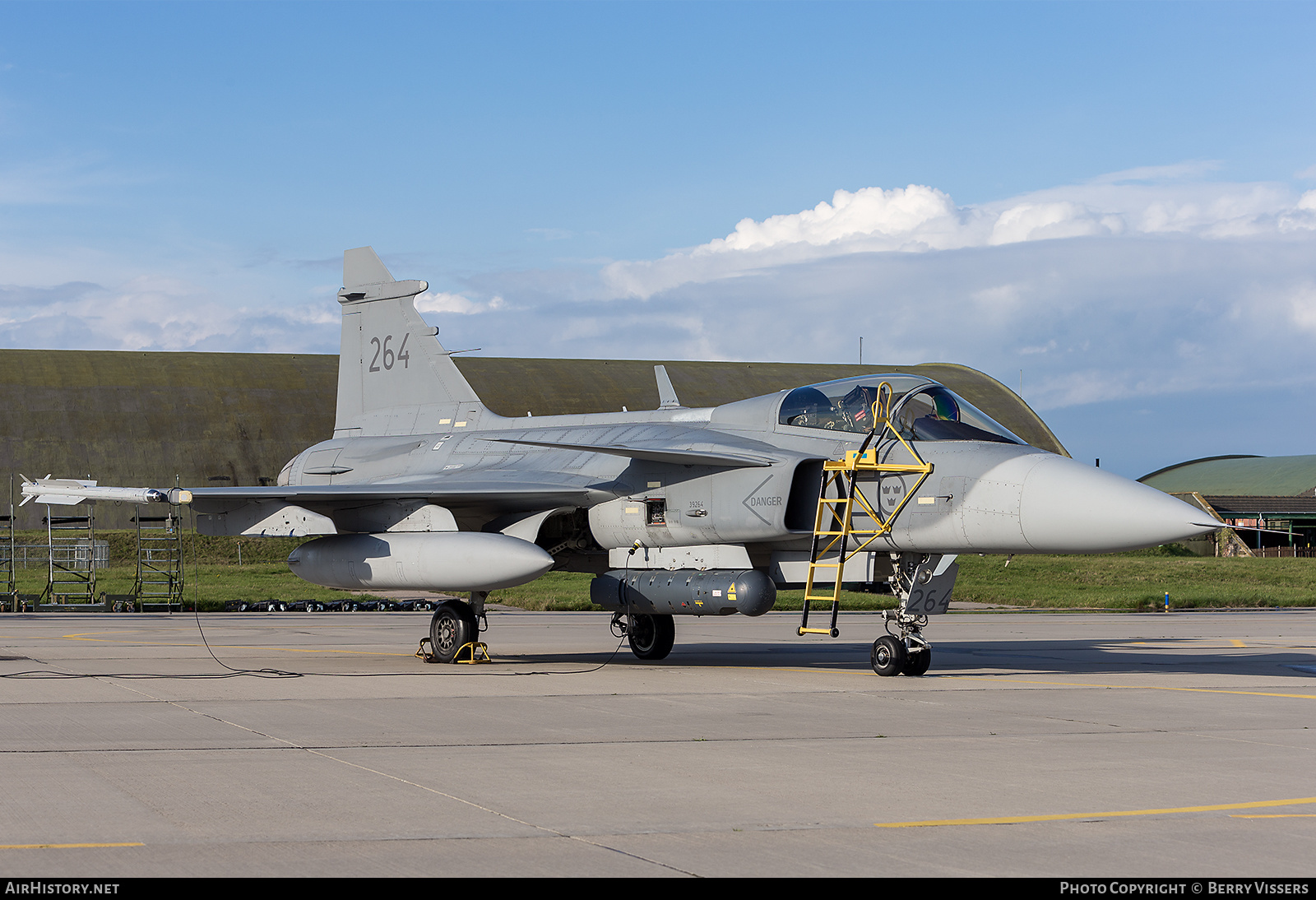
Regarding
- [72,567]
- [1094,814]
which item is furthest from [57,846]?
[72,567]

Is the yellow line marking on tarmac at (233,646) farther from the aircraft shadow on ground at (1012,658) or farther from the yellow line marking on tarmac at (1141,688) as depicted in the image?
the yellow line marking on tarmac at (1141,688)

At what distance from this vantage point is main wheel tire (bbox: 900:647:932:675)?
13.4 meters

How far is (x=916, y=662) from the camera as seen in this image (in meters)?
13.5

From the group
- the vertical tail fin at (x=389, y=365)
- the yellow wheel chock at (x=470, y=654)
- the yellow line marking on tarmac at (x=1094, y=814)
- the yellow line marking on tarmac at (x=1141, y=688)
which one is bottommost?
the yellow line marking on tarmac at (x=1141, y=688)

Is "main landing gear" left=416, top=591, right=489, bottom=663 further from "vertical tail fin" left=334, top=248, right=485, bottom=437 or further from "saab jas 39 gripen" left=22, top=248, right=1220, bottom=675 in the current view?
"vertical tail fin" left=334, top=248, right=485, bottom=437

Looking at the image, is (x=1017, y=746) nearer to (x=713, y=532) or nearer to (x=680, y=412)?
(x=713, y=532)

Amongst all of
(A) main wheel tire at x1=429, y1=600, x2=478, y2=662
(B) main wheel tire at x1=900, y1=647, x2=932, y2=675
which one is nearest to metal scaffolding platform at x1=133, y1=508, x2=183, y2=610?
(A) main wheel tire at x1=429, y1=600, x2=478, y2=662

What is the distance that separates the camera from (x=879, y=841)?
5695 mm

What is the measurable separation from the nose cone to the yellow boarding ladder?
1222mm

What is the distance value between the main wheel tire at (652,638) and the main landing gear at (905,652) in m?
3.56

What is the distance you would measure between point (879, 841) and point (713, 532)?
26.5ft

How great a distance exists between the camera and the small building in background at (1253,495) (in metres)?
52.6

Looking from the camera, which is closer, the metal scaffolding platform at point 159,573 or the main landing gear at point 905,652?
the main landing gear at point 905,652

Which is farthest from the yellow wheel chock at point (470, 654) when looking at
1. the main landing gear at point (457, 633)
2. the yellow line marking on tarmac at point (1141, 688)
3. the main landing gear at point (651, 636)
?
the yellow line marking on tarmac at point (1141, 688)
